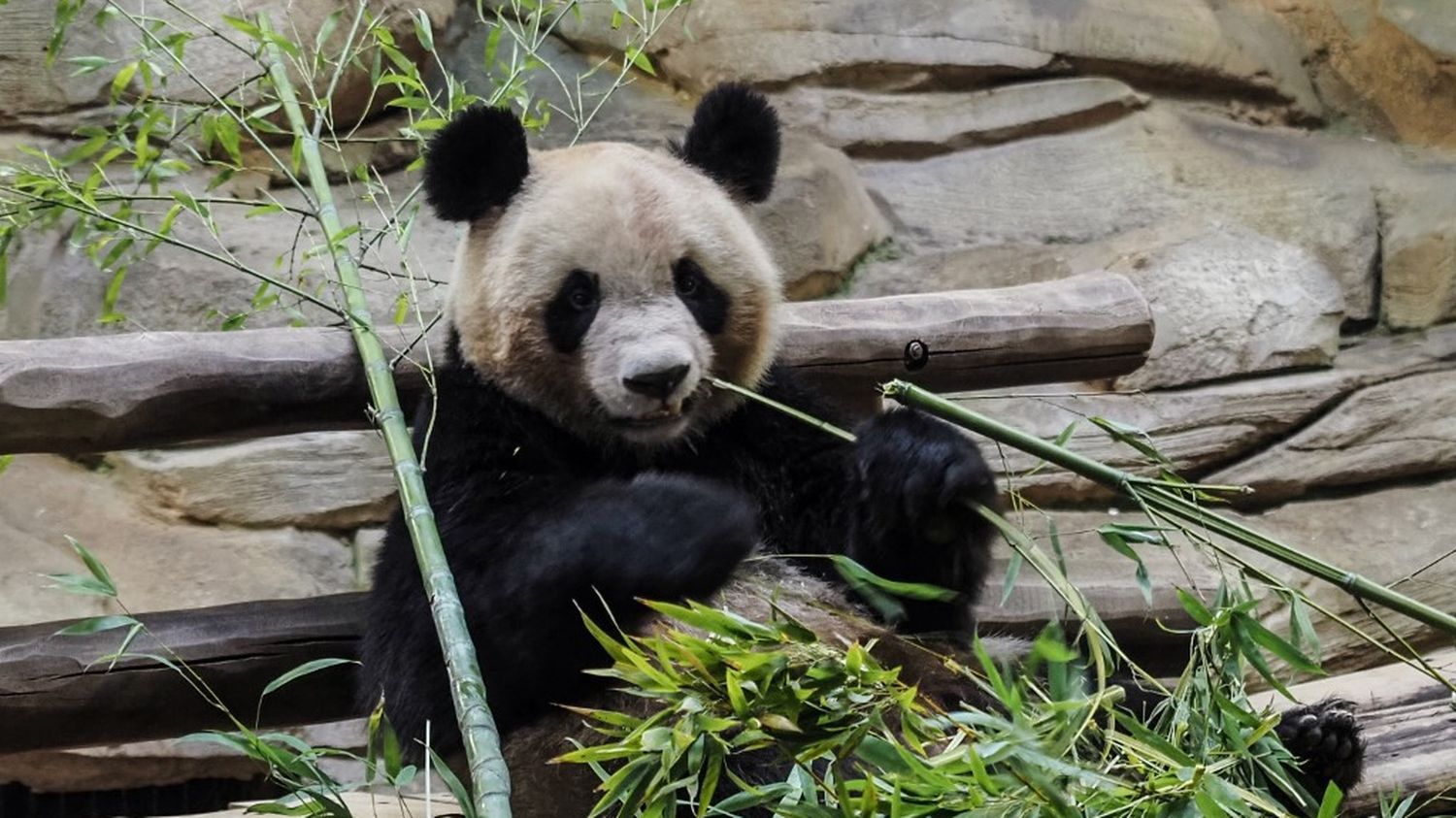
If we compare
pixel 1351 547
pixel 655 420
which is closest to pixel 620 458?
pixel 655 420

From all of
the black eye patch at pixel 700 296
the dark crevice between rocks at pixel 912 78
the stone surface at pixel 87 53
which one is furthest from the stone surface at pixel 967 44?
the black eye patch at pixel 700 296

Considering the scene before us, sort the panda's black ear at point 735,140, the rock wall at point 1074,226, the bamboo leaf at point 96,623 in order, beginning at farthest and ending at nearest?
the rock wall at point 1074,226 < the panda's black ear at point 735,140 < the bamboo leaf at point 96,623

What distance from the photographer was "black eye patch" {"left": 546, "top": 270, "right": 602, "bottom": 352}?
307cm

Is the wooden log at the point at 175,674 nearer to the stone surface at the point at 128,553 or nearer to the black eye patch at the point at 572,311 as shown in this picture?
the black eye patch at the point at 572,311

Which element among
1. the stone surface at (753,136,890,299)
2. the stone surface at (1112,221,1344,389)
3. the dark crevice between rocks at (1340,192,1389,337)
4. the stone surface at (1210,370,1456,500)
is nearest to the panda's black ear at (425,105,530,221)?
the stone surface at (753,136,890,299)

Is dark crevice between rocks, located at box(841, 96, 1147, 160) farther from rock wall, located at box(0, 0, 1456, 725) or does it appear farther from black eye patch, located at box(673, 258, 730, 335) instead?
black eye patch, located at box(673, 258, 730, 335)

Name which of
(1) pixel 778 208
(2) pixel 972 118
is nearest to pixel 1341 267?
(2) pixel 972 118

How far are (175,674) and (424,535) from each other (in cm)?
104

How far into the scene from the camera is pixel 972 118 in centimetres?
661

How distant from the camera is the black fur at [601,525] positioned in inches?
103

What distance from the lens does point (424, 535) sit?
2609mm

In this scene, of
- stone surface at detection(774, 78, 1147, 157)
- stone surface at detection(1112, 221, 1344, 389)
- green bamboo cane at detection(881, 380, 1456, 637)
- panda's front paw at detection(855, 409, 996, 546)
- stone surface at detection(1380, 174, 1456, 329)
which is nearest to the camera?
green bamboo cane at detection(881, 380, 1456, 637)

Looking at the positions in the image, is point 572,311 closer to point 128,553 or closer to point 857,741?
point 857,741

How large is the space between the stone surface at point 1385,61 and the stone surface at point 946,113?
897 mm
